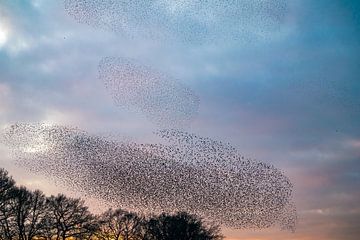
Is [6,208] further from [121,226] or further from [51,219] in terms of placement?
[121,226]

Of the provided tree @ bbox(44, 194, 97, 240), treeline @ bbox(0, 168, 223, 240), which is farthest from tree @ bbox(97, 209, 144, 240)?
tree @ bbox(44, 194, 97, 240)

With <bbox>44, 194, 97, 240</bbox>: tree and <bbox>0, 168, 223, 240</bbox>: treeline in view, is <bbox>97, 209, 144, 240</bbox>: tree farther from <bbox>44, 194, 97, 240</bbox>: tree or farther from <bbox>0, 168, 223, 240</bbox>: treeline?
<bbox>44, 194, 97, 240</bbox>: tree

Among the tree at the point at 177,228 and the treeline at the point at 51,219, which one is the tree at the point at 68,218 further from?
the tree at the point at 177,228

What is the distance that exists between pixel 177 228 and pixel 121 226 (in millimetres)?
12650

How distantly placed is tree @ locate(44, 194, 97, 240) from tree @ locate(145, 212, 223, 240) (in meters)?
23.4

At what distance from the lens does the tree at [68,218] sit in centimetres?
7512

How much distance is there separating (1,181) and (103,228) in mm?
33496

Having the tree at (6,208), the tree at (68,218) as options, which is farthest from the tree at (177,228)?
the tree at (6,208)

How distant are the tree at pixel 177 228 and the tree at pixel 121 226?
8.09 ft

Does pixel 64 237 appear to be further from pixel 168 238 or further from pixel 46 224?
pixel 168 238

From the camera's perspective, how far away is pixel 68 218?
252 ft

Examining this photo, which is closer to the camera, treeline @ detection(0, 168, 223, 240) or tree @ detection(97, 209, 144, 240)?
treeline @ detection(0, 168, 223, 240)

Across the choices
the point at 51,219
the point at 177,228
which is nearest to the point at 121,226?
the point at 177,228

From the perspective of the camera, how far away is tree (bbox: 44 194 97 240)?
75125 millimetres
